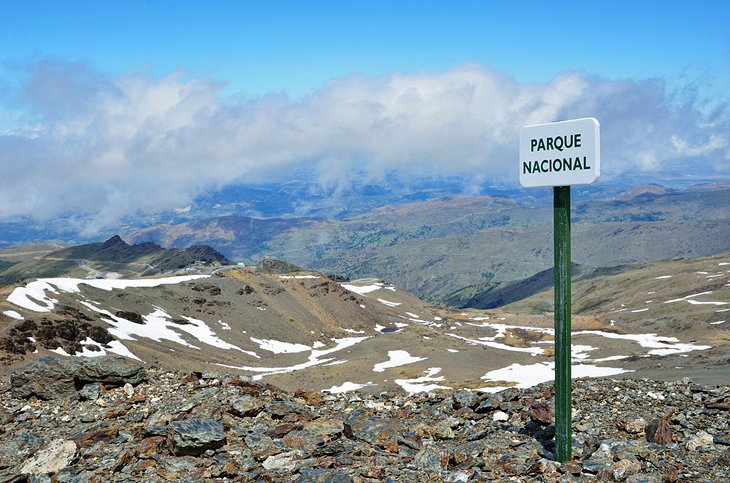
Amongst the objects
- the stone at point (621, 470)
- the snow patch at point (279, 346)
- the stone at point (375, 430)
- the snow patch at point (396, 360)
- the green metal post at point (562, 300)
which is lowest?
the snow patch at point (279, 346)

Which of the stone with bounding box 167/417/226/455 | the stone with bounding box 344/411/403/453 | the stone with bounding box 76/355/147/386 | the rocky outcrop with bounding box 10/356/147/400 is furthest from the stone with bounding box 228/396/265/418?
the rocky outcrop with bounding box 10/356/147/400

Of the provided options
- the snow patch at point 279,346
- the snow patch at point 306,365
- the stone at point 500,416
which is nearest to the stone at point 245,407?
the stone at point 500,416

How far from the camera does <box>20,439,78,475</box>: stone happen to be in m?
12.5

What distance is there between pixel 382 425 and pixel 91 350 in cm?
5849

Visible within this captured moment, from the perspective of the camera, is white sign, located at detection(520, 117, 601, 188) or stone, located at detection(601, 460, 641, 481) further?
stone, located at detection(601, 460, 641, 481)

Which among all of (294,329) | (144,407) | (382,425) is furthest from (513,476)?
(294,329)

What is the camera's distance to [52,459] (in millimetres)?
12703

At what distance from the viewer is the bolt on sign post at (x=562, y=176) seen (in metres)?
10.4

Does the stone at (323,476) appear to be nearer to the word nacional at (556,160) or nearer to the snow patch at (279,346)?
the word nacional at (556,160)

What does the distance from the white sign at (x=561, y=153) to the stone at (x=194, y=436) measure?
7.92 metres

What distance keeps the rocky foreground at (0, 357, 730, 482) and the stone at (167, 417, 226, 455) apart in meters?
0.03

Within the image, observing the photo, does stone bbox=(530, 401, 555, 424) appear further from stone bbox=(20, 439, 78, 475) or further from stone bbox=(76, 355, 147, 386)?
stone bbox=(76, 355, 147, 386)

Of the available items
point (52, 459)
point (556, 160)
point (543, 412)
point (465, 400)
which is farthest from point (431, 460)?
point (52, 459)

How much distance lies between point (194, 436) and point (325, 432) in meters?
2.73
